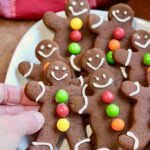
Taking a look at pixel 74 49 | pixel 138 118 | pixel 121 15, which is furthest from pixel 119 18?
pixel 138 118

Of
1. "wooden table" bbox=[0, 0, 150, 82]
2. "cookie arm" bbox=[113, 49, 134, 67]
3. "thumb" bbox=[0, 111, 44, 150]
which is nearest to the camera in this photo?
"thumb" bbox=[0, 111, 44, 150]

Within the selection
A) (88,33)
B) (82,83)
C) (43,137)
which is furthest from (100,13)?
(43,137)

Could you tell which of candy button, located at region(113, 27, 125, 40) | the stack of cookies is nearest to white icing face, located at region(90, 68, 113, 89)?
the stack of cookies

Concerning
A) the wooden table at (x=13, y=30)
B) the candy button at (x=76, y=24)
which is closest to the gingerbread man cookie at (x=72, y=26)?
the candy button at (x=76, y=24)

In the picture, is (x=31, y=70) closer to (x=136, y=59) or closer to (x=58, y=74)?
(x=58, y=74)

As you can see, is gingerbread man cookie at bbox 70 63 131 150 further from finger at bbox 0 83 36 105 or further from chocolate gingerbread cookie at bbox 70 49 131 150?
finger at bbox 0 83 36 105

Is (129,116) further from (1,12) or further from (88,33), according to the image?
(1,12)

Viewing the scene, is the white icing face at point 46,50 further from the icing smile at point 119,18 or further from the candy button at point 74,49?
the icing smile at point 119,18

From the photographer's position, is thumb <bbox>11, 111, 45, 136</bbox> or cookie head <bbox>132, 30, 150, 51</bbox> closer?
thumb <bbox>11, 111, 45, 136</bbox>
